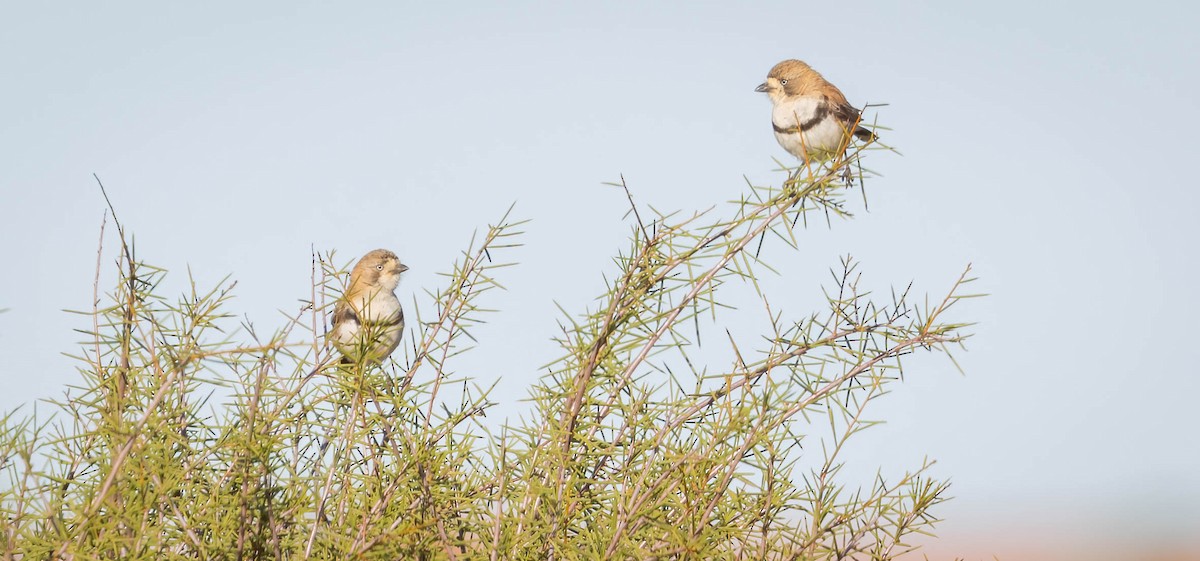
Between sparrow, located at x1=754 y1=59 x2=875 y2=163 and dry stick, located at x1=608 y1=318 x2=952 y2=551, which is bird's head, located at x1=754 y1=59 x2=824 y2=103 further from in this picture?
dry stick, located at x1=608 y1=318 x2=952 y2=551

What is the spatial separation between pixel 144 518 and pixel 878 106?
2157mm

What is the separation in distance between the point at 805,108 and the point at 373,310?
109 inches

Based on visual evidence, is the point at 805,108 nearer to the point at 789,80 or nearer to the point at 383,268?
the point at 789,80

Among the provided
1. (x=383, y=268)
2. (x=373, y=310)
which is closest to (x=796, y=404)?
(x=373, y=310)

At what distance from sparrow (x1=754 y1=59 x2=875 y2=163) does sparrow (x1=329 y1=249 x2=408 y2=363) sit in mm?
2313

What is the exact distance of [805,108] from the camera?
616 centimetres

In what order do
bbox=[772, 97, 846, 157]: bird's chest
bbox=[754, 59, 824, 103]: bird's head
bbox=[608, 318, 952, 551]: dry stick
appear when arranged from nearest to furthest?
1. bbox=[608, 318, 952, 551]: dry stick
2. bbox=[772, 97, 846, 157]: bird's chest
3. bbox=[754, 59, 824, 103]: bird's head

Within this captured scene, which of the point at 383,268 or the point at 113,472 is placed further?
the point at 383,268

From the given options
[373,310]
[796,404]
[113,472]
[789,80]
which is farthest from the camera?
[789,80]

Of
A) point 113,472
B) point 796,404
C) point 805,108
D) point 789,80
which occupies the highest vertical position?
point 789,80

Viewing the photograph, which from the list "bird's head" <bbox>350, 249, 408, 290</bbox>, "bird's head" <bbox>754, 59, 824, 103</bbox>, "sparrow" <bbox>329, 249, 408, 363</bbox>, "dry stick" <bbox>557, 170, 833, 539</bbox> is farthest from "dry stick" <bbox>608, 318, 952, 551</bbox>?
"bird's head" <bbox>754, 59, 824, 103</bbox>

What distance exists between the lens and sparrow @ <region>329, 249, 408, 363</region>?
2.47 meters

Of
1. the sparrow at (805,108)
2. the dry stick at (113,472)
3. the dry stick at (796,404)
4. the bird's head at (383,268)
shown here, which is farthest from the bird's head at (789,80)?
the dry stick at (113,472)

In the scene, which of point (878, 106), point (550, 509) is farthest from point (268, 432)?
point (878, 106)
